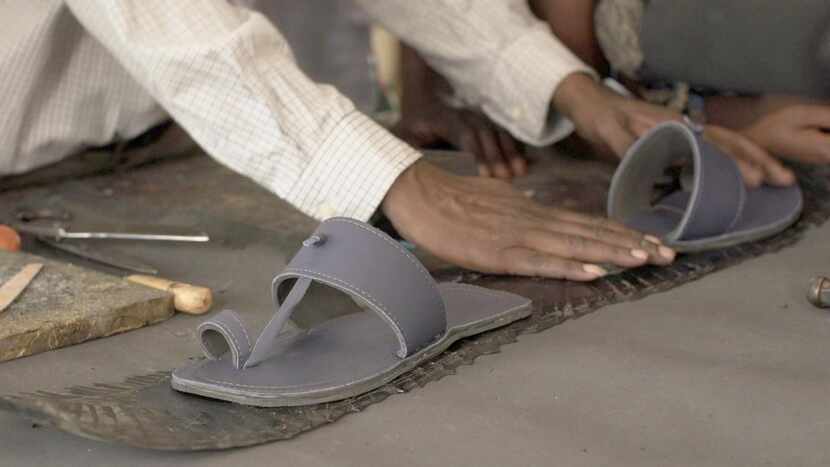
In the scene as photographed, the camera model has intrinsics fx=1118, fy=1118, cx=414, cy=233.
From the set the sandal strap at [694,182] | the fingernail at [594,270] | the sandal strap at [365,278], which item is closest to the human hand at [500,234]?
the fingernail at [594,270]

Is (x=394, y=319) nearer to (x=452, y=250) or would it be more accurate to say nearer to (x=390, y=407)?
(x=390, y=407)

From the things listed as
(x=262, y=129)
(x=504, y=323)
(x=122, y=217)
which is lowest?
(x=122, y=217)

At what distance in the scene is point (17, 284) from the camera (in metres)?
1.25

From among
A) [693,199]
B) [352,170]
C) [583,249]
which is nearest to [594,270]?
[583,249]

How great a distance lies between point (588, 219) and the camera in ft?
4.57

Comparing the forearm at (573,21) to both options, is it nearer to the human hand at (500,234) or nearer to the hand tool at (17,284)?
the human hand at (500,234)

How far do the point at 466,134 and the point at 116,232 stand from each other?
0.70 m

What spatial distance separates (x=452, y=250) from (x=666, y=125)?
14.4 inches

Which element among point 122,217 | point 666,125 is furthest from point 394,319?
point 122,217

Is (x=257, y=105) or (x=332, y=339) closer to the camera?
(x=332, y=339)

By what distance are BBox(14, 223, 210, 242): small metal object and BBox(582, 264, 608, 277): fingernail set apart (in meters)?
0.54

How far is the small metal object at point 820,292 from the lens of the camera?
1.26 metres

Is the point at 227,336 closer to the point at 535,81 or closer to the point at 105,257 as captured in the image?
the point at 105,257

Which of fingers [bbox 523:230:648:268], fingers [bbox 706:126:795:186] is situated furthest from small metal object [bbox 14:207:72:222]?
fingers [bbox 706:126:795:186]
